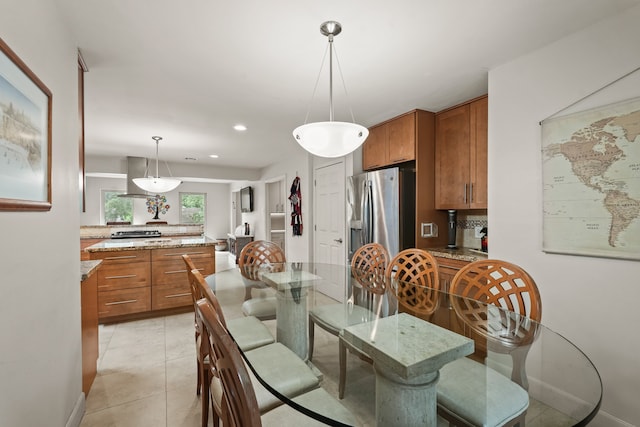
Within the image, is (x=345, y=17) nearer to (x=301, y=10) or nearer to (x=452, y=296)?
(x=301, y=10)

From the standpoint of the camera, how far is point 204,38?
185 cm

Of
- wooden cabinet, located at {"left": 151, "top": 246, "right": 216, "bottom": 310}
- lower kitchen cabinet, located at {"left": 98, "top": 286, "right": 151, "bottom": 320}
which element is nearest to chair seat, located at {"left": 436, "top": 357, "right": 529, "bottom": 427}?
wooden cabinet, located at {"left": 151, "top": 246, "right": 216, "bottom": 310}

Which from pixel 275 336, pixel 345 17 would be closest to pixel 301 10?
pixel 345 17

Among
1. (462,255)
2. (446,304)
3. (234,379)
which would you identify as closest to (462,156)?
(462,255)

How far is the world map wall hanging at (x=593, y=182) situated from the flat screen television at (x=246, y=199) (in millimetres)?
6724

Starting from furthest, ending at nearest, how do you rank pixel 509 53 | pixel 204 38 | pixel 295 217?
pixel 295 217 → pixel 509 53 → pixel 204 38

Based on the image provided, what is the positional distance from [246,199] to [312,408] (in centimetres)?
732

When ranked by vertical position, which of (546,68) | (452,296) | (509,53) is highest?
(509,53)

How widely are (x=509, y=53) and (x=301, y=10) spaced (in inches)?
57.7

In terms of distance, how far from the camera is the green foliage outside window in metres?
8.02

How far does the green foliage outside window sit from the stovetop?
337 centimetres

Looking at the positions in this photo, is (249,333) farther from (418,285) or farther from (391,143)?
(391,143)

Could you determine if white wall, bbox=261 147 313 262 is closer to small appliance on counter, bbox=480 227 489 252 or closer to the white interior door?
the white interior door

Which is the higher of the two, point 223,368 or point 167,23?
point 167,23
